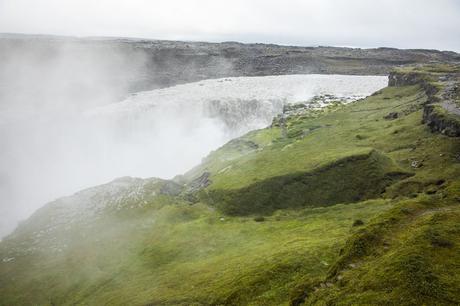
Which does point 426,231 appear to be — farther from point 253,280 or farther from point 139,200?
point 139,200

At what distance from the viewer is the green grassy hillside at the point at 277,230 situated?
22078 millimetres

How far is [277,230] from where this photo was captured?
45.3 m

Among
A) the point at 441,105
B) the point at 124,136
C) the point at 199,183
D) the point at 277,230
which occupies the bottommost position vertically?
the point at 124,136

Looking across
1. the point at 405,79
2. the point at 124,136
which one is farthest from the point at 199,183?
the point at 124,136

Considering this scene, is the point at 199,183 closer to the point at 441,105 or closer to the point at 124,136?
the point at 441,105

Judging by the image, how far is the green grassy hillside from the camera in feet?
72.4

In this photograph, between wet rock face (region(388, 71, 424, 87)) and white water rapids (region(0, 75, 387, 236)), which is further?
white water rapids (region(0, 75, 387, 236))

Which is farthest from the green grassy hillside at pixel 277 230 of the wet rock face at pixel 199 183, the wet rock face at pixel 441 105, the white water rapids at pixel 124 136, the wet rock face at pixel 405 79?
the white water rapids at pixel 124 136

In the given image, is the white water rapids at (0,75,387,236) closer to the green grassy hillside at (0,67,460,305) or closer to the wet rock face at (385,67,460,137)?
the wet rock face at (385,67,460,137)

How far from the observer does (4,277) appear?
55.7 meters

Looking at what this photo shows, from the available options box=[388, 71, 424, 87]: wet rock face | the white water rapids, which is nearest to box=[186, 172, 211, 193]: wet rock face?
the white water rapids

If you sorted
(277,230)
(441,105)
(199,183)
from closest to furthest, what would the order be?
(277,230) → (441,105) → (199,183)

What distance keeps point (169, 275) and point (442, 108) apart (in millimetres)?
45660

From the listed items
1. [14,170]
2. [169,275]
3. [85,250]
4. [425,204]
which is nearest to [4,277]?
[85,250]
